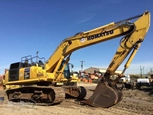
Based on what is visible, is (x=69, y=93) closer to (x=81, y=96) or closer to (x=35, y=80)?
(x=81, y=96)

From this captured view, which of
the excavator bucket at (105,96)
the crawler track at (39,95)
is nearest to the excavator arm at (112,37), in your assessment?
the excavator bucket at (105,96)

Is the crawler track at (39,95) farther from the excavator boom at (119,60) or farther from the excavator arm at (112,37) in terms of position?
the excavator boom at (119,60)

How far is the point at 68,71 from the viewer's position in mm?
14859

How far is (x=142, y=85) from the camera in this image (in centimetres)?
3112

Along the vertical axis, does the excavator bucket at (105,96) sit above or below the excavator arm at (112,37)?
below

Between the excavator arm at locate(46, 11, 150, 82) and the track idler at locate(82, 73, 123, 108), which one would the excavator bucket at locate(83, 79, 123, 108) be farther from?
the excavator arm at locate(46, 11, 150, 82)

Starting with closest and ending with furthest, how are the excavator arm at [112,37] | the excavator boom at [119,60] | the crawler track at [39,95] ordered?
the excavator boom at [119,60], the excavator arm at [112,37], the crawler track at [39,95]

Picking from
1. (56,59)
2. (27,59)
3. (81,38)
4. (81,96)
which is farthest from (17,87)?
(81,38)

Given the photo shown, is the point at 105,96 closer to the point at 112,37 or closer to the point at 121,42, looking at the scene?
the point at 121,42

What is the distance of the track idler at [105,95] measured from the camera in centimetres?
1045

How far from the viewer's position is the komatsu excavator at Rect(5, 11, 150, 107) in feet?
35.7

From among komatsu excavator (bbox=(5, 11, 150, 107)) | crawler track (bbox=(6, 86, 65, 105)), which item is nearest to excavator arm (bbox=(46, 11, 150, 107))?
komatsu excavator (bbox=(5, 11, 150, 107))

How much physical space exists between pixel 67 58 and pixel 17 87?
12.0ft

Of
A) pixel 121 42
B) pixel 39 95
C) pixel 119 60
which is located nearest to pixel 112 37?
pixel 121 42
